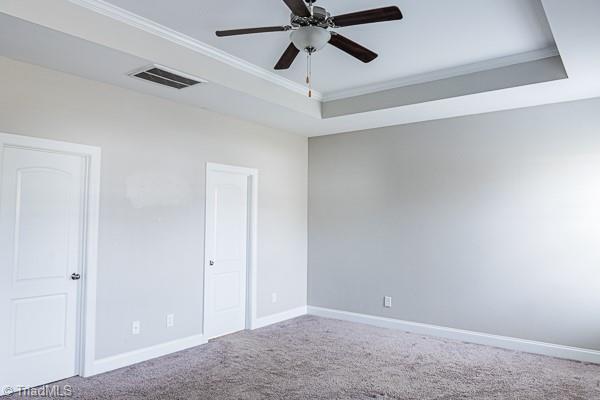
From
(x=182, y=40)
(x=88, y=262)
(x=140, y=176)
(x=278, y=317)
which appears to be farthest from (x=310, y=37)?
(x=278, y=317)

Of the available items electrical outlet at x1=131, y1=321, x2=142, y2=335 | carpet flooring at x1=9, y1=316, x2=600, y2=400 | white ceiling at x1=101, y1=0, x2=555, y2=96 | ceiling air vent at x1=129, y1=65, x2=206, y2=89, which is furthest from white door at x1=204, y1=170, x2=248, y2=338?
white ceiling at x1=101, y1=0, x2=555, y2=96

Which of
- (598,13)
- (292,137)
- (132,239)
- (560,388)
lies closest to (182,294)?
(132,239)

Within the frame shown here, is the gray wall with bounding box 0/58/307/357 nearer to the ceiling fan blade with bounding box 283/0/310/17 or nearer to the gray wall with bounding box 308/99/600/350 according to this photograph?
the gray wall with bounding box 308/99/600/350

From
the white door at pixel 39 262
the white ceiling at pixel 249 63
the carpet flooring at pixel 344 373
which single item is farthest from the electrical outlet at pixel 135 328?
the white ceiling at pixel 249 63

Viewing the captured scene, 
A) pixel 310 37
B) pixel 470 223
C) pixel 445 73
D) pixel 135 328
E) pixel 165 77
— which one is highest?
pixel 445 73

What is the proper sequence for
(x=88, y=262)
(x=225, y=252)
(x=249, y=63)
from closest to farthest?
(x=88, y=262), (x=249, y=63), (x=225, y=252)

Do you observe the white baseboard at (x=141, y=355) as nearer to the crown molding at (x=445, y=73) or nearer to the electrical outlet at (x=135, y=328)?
the electrical outlet at (x=135, y=328)

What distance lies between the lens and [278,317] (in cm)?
570

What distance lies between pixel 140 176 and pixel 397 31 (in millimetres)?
2657

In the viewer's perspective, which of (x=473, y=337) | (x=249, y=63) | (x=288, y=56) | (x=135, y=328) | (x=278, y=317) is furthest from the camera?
(x=278, y=317)

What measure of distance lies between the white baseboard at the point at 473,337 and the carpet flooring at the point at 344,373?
4.5 inches

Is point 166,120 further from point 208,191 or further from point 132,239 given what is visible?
point 132,239

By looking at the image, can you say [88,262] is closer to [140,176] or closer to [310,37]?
[140,176]

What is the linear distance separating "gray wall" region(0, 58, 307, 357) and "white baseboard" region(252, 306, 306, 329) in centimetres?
40
